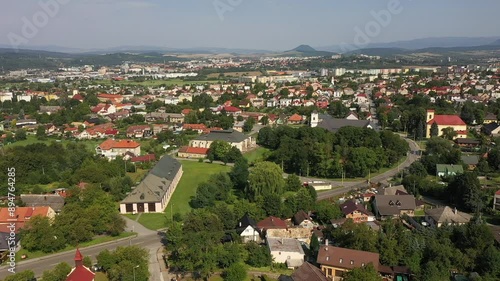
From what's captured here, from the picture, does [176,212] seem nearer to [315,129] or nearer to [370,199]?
[370,199]

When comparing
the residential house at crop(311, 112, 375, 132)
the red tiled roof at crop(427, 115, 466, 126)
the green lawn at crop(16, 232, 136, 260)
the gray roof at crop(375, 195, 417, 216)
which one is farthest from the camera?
the residential house at crop(311, 112, 375, 132)

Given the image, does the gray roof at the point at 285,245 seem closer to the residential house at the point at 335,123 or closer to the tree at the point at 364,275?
the tree at the point at 364,275

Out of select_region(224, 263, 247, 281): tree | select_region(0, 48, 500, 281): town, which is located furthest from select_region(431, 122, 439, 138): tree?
select_region(224, 263, 247, 281): tree

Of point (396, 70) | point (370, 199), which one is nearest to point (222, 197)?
point (370, 199)

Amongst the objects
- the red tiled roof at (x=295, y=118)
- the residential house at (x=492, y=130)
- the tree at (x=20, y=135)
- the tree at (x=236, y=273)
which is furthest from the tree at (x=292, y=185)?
the tree at (x=20, y=135)

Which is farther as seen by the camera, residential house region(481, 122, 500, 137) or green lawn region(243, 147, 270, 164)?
residential house region(481, 122, 500, 137)

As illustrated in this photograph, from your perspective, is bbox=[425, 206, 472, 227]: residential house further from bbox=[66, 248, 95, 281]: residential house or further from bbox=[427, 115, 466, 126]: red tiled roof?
bbox=[427, 115, 466, 126]: red tiled roof

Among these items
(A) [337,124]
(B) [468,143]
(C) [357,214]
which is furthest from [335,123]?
(C) [357,214]
